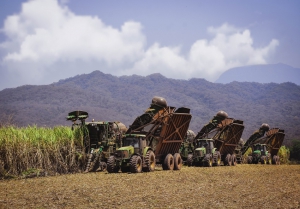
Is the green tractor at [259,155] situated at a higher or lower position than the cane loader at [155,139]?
lower

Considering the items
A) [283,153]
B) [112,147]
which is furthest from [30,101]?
[112,147]

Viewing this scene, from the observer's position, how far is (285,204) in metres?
10.8

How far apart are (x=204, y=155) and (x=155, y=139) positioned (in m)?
5.63

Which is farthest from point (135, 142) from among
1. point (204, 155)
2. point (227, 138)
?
point (227, 138)

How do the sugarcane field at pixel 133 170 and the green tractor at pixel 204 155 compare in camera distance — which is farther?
the green tractor at pixel 204 155

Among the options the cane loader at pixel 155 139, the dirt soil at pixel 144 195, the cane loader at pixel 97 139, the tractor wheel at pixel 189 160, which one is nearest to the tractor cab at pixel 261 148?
the tractor wheel at pixel 189 160

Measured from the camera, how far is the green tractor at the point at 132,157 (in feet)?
66.8

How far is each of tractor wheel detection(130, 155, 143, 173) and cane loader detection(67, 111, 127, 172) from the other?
3.12m

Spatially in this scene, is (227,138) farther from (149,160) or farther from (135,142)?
(135,142)

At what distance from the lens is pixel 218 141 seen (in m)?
32.7

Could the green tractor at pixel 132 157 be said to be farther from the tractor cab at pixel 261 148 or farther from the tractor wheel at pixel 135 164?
the tractor cab at pixel 261 148

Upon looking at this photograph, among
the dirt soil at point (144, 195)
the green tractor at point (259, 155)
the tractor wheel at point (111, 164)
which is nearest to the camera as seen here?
the dirt soil at point (144, 195)

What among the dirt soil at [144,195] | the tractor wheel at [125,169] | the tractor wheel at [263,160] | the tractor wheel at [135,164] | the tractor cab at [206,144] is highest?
the tractor cab at [206,144]

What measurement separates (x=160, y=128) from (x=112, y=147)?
125 inches
